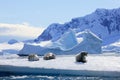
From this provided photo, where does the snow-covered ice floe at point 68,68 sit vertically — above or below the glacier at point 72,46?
below

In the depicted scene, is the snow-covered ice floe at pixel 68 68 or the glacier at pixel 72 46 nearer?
the snow-covered ice floe at pixel 68 68

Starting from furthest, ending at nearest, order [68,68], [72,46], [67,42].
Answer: [72,46]
[67,42]
[68,68]

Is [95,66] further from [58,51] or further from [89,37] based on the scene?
[58,51]

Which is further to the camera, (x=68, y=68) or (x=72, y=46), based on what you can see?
(x=72, y=46)

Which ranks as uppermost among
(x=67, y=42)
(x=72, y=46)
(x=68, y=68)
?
(x=67, y=42)

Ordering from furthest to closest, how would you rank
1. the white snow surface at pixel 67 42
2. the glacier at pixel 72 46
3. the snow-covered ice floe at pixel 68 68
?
the white snow surface at pixel 67 42, the glacier at pixel 72 46, the snow-covered ice floe at pixel 68 68

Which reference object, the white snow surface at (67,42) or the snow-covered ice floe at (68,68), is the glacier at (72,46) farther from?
the snow-covered ice floe at (68,68)

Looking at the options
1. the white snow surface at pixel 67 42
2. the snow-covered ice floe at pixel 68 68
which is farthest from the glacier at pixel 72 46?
the snow-covered ice floe at pixel 68 68

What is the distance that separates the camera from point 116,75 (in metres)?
34.1

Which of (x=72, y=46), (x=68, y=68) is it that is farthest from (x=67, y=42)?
(x=68, y=68)

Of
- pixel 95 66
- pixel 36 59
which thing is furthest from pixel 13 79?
pixel 36 59

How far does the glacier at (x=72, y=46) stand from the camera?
6509 cm

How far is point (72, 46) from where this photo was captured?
2832 inches

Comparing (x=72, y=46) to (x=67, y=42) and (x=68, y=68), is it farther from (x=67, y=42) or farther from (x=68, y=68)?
(x=68, y=68)
